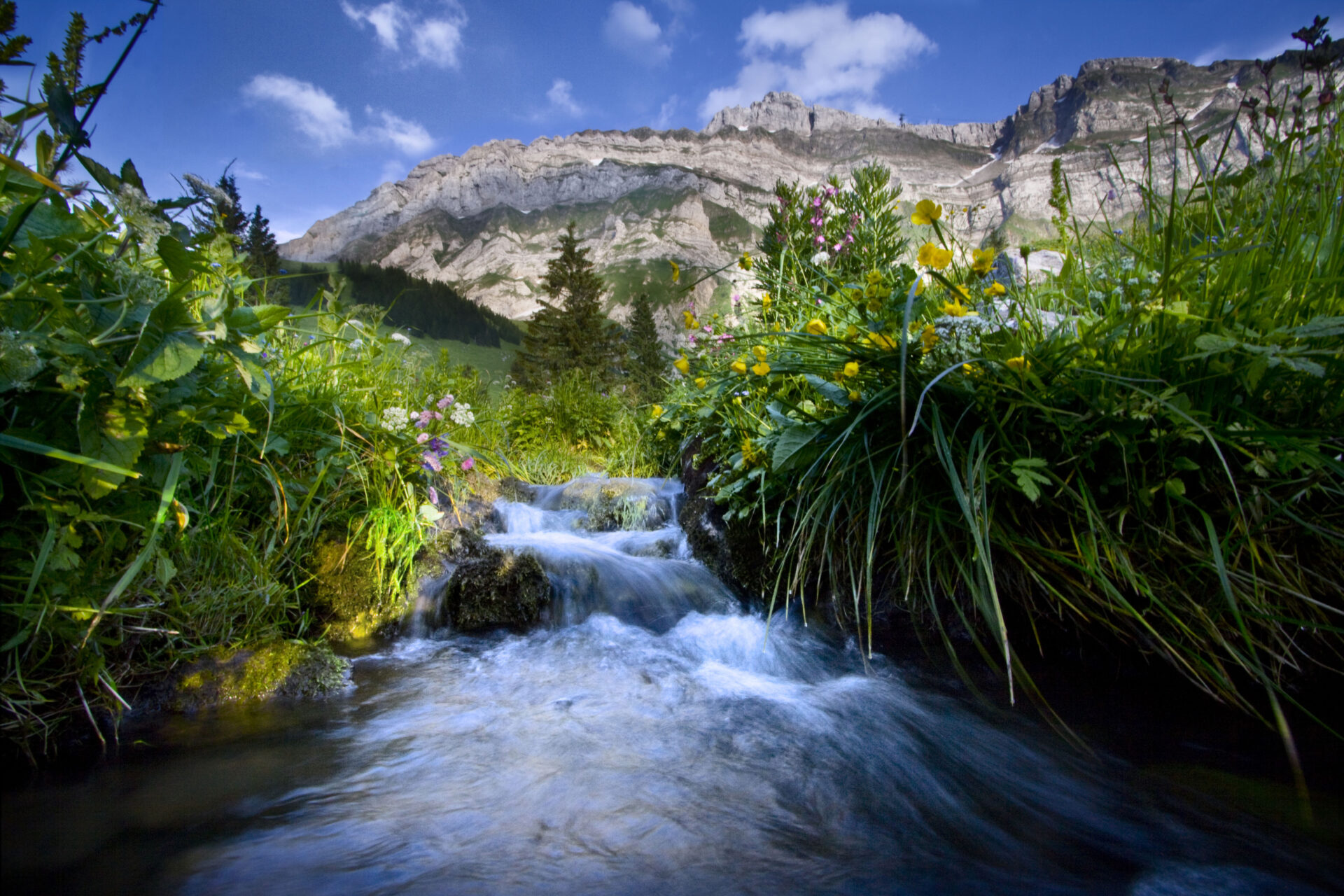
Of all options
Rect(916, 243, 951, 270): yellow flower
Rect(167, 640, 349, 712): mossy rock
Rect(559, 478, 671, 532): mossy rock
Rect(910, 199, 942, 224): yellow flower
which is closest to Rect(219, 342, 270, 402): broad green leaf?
Rect(167, 640, 349, 712): mossy rock

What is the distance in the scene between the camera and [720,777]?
166 centimetres

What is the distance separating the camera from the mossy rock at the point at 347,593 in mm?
2605

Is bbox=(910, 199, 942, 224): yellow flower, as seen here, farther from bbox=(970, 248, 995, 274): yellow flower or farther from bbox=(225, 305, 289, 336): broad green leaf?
bbox=(225, 305, 289, 336): broad green leaf

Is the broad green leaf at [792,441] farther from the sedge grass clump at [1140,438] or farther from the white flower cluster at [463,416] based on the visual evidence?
the white flower cluster at [463,416]

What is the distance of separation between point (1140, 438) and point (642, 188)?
179m

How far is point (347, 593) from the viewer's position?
8.81 ft

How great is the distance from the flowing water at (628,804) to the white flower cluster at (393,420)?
4.15ft

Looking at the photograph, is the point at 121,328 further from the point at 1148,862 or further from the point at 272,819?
the point at 1148,862

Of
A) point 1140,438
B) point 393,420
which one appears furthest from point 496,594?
point 1140,438

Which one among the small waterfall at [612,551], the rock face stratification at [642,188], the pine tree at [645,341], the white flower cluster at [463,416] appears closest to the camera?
the small waterfall at [612,551]

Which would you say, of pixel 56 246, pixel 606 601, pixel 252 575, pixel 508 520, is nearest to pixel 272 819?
pixel 252 575

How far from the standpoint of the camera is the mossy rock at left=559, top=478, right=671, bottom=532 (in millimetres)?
5074

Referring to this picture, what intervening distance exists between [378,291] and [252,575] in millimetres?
52673

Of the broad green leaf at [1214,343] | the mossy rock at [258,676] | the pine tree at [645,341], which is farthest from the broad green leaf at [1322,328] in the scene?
the pine tree at [645,341]
